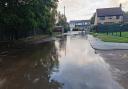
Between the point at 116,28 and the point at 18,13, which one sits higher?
the point at 18,13

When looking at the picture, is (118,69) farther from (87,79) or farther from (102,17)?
(102,17)

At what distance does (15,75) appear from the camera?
1059 centimetres

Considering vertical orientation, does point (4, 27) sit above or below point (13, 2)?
below

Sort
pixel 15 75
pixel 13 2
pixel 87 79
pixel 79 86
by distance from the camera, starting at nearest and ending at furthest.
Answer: pixel 79 86 → pixel 87 79 → pixel 15 75 → pixel 13 2

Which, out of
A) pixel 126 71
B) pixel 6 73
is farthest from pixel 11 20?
pixel 126 71

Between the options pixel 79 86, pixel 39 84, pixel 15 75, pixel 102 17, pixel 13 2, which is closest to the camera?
Result: pixel 79 86

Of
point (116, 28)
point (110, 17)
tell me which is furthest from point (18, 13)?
point (110, 17)

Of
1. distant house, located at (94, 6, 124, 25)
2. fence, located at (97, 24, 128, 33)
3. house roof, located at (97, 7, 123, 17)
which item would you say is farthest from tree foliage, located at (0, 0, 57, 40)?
house roof, located at (97, 7, 123, 17)

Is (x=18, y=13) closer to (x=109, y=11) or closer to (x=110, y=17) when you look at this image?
(x=110, y=17)

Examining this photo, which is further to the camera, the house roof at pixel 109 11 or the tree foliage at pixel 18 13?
the house roof at pixel 109 11

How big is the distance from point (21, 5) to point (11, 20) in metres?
3.60

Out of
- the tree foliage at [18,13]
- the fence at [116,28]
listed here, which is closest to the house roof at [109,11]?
the fence at [116,28]

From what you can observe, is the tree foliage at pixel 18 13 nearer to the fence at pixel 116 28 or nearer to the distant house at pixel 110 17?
the fence at pixel 116 28

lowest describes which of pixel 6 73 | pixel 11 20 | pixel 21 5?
pixel 6 73
